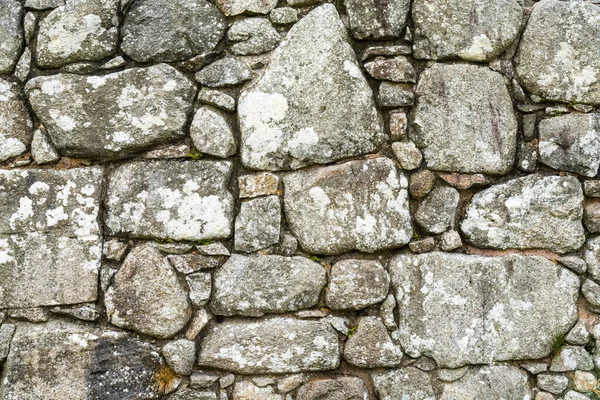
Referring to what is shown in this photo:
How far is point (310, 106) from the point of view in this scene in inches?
104

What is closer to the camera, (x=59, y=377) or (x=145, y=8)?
(x=59, y=377)

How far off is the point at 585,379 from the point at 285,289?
154 centimetres

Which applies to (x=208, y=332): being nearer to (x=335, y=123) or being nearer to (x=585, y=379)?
(x=335, y=123)

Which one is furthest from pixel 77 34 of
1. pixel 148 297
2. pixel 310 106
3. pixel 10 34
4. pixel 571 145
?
pixel 571 145

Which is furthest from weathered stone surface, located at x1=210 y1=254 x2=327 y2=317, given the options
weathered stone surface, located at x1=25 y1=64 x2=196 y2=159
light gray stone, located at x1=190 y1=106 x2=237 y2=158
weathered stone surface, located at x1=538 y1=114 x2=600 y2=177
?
weathered stone surface, located at x1=538 y1=114 x2=600 y2=177

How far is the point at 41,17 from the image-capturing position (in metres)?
2.72

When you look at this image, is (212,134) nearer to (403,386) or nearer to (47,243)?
(47,243)

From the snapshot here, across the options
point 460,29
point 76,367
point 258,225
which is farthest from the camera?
point 460,29

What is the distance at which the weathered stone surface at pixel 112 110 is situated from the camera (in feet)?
8.59

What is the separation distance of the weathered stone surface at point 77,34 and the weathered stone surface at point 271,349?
1.54 meters

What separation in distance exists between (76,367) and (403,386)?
1550mm

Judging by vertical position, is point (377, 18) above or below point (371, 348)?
above

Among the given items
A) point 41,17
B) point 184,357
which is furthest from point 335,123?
point 41,17

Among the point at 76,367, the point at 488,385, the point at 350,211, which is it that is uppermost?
the point at 350,211
